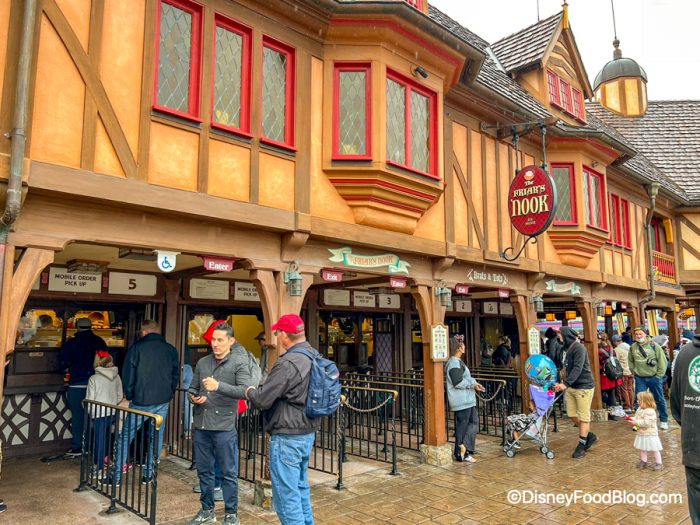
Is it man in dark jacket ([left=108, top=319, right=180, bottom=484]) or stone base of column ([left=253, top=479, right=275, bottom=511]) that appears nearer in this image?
stone base of column ([left=253, top=479, right=275, bottom=511])

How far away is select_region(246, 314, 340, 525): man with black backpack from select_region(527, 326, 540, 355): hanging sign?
780 centimetres

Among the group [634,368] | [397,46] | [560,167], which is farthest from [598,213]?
[397,46]

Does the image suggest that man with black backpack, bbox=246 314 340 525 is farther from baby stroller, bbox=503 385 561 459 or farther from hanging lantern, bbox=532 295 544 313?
hanging lantern, bbox=532 295 544 313

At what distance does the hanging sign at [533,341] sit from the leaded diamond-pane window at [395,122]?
5397 millimetres

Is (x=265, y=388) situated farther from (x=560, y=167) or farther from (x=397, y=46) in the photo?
→ (x=560, y=167)

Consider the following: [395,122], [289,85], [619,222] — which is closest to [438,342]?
[395,122]

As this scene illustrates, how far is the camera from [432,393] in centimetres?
896

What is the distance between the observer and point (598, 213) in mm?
13344

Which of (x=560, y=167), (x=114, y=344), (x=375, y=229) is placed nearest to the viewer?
(x=375, y=229)

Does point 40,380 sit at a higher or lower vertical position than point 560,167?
lower

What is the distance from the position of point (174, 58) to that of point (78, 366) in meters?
4.76

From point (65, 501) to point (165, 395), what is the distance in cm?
161

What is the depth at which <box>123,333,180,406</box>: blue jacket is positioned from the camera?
6.97m

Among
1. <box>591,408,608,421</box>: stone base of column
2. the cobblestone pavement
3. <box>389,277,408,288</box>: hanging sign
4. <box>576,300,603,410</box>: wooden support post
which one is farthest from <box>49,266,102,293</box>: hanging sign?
<box>591,408,608,421</box>: stone base of column
